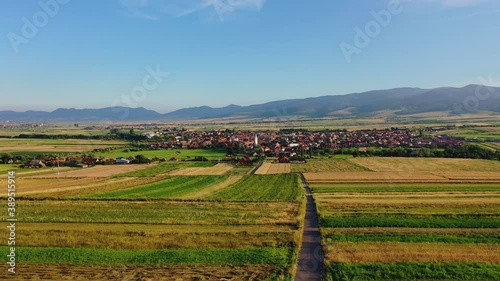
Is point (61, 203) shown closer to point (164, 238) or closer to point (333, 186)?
point (164, 238)

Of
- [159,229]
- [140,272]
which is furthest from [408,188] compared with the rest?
[140,272]

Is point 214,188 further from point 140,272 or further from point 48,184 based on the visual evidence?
point 140,272

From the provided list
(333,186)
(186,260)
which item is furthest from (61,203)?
(333,186)

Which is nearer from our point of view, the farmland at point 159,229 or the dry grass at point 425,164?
the farmland at point 159,229

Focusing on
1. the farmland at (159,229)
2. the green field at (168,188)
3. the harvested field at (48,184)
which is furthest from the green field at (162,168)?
the farmland at (159,229)

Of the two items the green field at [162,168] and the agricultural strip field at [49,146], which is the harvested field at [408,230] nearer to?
the green field at [162,168]

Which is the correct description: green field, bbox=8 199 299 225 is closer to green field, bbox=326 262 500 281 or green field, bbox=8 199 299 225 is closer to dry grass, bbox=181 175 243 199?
dry grass, bbox=181 175 243 199

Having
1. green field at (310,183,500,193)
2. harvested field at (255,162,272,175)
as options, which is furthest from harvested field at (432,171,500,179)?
harvested field at (255,162,272,175)

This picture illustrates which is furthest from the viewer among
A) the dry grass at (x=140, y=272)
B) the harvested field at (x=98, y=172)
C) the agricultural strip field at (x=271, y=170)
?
the agricultural strip field at (x=271, y=170)
